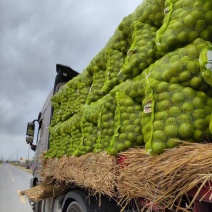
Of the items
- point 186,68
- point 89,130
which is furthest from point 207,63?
point 89,130

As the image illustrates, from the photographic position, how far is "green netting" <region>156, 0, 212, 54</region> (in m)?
2.57

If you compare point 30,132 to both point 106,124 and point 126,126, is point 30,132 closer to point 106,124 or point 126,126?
point 106,124

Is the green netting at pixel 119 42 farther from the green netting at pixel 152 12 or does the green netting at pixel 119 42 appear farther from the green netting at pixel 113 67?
the green netting at pixel 152 12

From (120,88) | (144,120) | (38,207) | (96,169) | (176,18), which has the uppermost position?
(176,18)

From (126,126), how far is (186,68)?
0.94 meters

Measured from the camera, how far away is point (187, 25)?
2.59 m

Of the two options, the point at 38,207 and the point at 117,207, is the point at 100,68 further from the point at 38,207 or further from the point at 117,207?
the point at 38,207

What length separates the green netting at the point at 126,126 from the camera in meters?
3.02

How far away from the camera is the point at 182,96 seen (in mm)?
2361

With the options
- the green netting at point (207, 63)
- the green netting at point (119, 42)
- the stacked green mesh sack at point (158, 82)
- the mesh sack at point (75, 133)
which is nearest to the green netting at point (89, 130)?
the stacked green mesh sack at point (158, 82)

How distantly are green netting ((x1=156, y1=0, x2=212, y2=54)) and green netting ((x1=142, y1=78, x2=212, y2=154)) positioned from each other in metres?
0.43

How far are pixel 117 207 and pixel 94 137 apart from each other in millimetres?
1003

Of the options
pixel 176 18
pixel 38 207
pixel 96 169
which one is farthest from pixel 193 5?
pixel 38 207

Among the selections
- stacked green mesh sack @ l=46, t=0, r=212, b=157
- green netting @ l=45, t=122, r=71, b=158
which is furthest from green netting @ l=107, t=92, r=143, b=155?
green netting @ l=45, t=122, r=71, b=158
